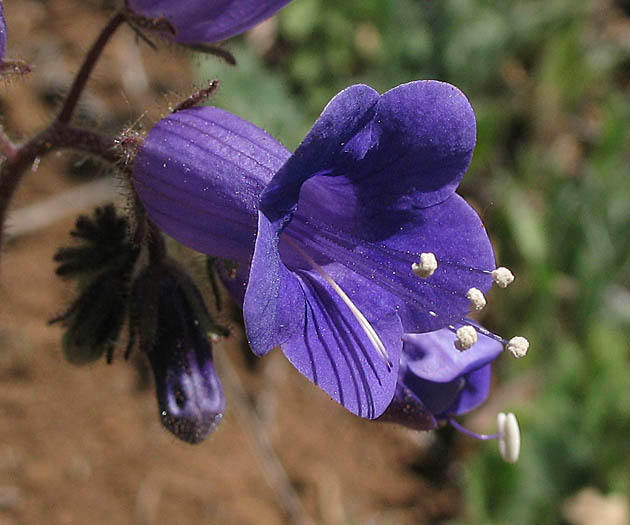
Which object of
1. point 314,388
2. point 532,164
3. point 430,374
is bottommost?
point 314,388

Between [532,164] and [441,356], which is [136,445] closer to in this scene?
[441,356]

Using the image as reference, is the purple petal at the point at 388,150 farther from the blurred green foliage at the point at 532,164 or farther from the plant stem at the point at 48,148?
the blurred green foliage at the point at 532,164

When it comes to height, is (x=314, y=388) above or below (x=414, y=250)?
below

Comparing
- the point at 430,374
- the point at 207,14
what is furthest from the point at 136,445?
the point at 207,14

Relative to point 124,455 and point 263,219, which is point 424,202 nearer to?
point 263,219

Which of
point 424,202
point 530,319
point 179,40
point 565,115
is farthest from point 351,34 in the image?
point 424,202
